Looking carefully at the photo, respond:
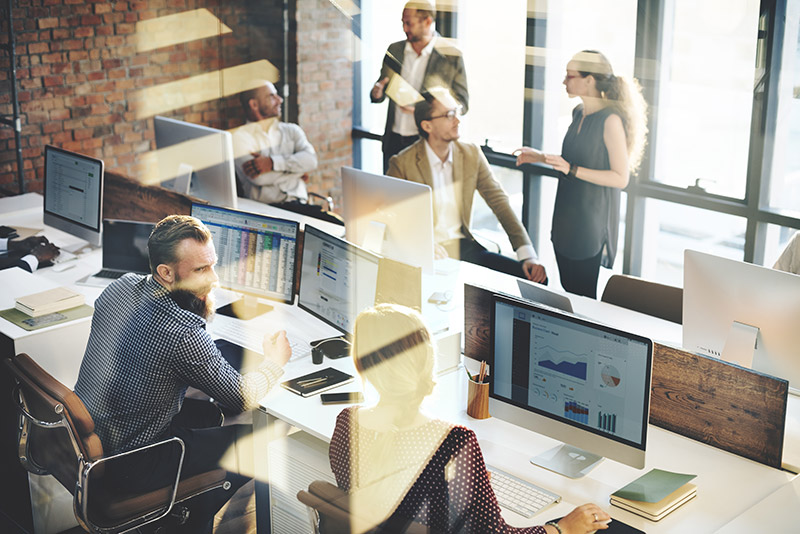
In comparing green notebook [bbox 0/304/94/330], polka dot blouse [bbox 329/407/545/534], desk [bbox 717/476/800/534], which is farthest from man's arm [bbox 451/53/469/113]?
polka dot blouse [bbox 329/407/545/534]

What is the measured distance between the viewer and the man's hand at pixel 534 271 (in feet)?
13.1

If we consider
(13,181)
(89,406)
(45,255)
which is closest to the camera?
(89,406)

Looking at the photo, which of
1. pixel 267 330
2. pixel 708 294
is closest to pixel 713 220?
pixel 708 294

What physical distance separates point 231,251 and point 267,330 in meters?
0.38

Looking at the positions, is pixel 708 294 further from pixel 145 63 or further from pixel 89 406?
pixel 145 63

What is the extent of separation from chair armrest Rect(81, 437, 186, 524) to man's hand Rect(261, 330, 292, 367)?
0.43 metres

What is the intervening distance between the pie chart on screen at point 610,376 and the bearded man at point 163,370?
3.65ft

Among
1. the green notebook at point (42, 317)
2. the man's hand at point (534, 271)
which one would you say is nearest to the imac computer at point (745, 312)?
the man's hand at point (534, 271)

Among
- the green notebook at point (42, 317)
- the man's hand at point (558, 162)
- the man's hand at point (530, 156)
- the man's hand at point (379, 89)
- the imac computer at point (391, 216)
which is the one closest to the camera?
the green notebook at point (42, 317)

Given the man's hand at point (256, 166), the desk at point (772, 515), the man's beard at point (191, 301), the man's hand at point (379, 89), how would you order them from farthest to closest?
the man's hand at point (379, 89)
the man's hand at point (256, 166)
the man's beard at point (191, 301)
the desk at point (772, 515)

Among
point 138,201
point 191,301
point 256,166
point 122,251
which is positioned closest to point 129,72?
point 256,166

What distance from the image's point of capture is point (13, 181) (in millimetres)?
5492

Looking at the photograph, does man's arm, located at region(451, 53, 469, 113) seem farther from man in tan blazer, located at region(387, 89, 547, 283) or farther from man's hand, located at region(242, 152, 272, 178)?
man's hand, located at region(242, 152, 272, 178)

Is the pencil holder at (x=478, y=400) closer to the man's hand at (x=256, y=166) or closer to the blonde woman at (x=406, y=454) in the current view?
the blonde woman at (x=406, y=454)
